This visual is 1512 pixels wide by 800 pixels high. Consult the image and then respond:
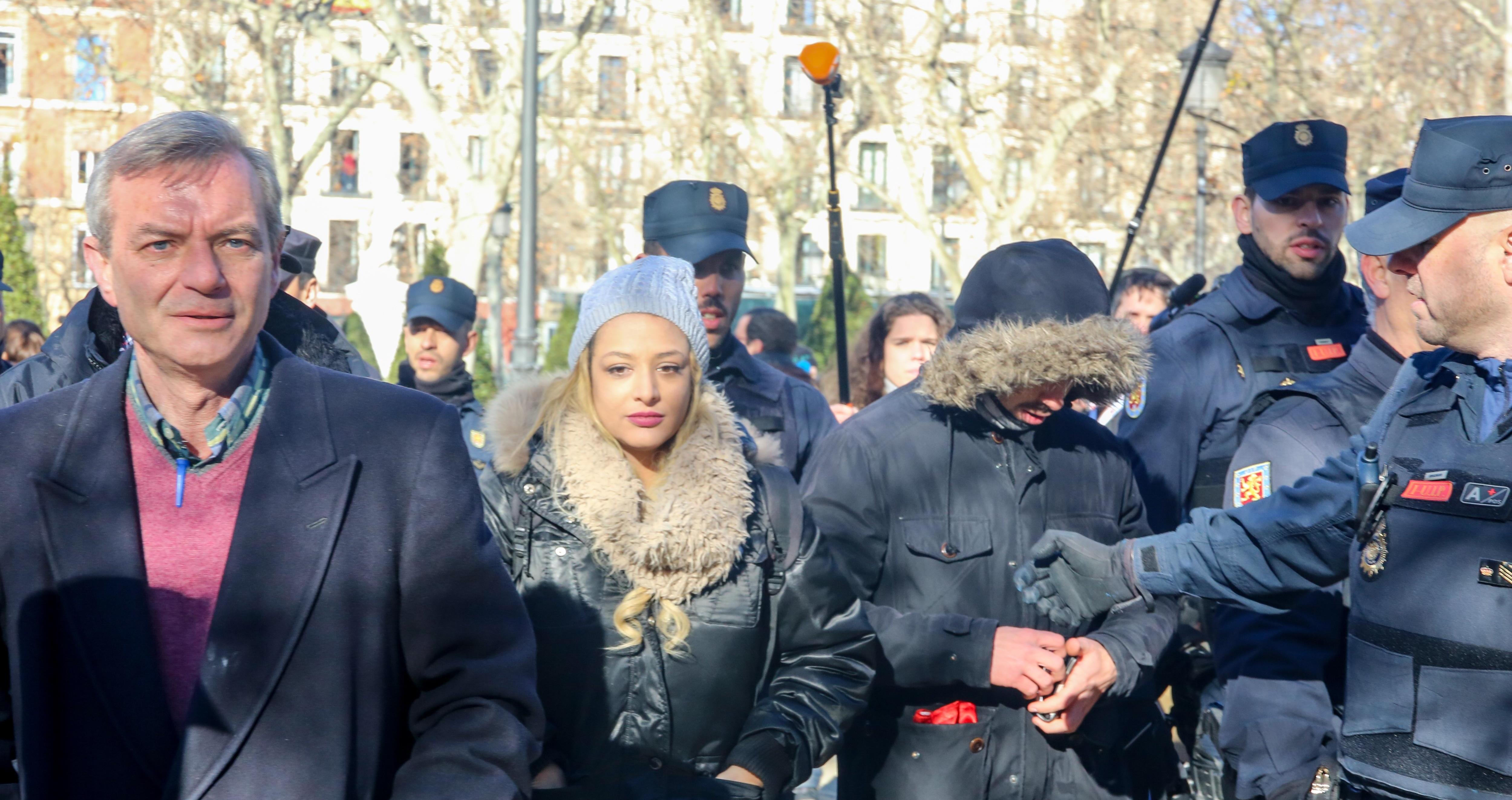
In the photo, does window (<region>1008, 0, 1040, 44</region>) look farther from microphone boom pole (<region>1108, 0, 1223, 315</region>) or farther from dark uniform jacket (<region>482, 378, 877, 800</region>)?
dark uniform jacket (<region>482, 378, 877, 800</region>)

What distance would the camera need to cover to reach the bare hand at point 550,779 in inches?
119

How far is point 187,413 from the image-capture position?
2.42 m

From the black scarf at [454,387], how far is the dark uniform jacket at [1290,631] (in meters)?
4.70

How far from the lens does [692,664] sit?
323 cm

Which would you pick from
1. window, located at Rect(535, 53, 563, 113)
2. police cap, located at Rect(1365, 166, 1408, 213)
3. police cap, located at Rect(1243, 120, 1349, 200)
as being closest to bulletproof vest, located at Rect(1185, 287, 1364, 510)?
police cap, located at Rect(1243, 120, 1349, 200)

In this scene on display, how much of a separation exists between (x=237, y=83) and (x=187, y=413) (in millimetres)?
23732

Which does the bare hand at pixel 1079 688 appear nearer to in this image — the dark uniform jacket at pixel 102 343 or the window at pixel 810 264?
the dark uniform jacket at pixel 102 343

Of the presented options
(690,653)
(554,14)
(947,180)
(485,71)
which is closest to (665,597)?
(690,653)

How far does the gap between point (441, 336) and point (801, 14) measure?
882 inches

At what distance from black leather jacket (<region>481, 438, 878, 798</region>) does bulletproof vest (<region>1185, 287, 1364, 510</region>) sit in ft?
5.68

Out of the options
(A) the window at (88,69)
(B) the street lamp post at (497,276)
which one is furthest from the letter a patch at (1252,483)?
(A) the window at (88,69)

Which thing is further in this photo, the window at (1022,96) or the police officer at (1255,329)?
the window at (1022,96)

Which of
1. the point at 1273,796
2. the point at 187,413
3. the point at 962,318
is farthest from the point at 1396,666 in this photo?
the point at 187,413

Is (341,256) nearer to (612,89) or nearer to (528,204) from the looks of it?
(612,89)
